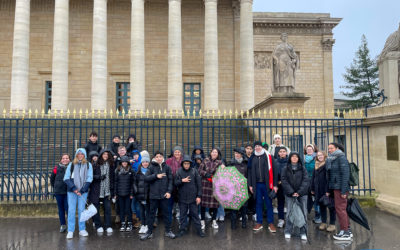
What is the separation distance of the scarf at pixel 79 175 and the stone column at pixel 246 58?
555 inches

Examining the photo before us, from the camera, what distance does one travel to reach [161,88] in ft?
70.2

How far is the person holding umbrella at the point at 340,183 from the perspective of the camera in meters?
4.84

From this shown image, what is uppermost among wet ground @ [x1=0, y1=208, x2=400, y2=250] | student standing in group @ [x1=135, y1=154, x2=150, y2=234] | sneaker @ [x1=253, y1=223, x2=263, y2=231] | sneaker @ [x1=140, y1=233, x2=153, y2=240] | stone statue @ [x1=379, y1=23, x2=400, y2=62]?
stone statue @ [x1=379, y1=23, x2=400, y2=62]

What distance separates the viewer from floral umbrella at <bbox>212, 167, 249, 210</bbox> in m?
5.38

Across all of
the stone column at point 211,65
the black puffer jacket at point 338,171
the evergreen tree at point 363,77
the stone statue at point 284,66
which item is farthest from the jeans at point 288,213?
the evergreen tree at point 363,77

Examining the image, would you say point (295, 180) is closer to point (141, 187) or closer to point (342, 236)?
point (342, 236)

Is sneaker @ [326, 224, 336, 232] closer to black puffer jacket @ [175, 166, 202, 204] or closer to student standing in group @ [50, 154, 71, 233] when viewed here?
black puffer jacket @ [175, 166, 202, 204]

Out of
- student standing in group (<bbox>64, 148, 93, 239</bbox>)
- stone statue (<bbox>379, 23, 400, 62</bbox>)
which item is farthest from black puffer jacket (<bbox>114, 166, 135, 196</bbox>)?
stone statue (<bbox>379, 23, 400, 62</bbox>)

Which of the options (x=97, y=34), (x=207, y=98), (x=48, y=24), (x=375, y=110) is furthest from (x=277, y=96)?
(x=48, y=24)

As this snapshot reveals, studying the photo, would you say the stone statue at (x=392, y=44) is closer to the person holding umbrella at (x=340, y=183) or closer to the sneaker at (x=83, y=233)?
the person holding umbrella at (x=340, y=183)

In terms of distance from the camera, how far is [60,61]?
16.6 meters

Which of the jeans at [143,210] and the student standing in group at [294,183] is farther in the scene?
the jeans at [143,210]

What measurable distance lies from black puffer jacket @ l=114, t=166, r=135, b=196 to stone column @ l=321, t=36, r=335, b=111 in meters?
21.8

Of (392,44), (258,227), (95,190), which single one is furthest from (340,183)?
(392,44)
